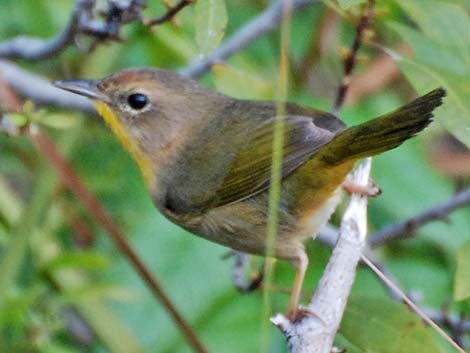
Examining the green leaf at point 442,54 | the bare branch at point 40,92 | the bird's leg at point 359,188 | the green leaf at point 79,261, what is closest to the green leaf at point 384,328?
the bird's leg at point 359,188

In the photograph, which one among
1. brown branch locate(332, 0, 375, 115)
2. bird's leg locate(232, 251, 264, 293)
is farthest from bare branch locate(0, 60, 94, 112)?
brown branch locate(332, 0, 375, 115)

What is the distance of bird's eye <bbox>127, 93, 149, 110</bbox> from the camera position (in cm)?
360

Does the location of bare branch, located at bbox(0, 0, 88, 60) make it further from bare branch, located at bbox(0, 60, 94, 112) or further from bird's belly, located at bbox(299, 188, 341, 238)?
bird's belly, located at bbox(299, 188, 341, 238)

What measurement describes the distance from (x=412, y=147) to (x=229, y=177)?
1384mm

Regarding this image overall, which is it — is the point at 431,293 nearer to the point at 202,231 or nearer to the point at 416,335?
the point at 202,231

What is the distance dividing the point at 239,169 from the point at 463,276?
1029 millimetres

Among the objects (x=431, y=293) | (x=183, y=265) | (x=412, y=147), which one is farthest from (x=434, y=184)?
(x=183, y=265)

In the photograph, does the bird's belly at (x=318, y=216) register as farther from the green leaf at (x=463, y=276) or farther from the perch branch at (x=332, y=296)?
the green leaf at (x=463, y=276)

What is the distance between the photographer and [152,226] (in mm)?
4418

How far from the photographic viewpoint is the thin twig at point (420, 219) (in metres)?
3.70

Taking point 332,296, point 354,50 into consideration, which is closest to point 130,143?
point 354,50

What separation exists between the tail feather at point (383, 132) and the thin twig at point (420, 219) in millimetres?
708

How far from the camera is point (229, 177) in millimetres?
Result: 3473

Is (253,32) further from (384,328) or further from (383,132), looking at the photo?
(384,328)
